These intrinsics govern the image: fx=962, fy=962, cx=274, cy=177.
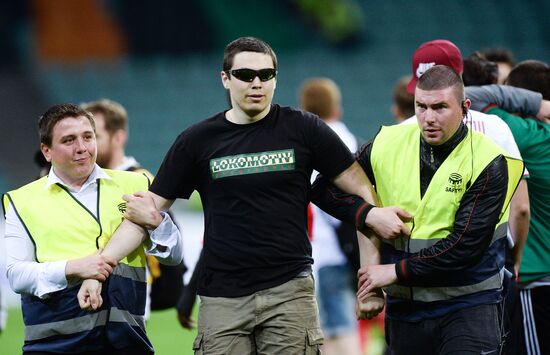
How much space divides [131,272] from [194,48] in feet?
54.3

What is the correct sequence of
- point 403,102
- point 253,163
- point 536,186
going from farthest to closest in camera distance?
1. point 403,102
2. point 536,186
3. point 253,163

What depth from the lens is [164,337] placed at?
385 inches

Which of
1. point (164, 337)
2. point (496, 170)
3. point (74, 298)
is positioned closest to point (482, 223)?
point (496, 170)

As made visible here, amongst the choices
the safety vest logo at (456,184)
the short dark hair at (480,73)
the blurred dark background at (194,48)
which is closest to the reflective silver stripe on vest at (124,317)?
the safety vest logo at (456,184)

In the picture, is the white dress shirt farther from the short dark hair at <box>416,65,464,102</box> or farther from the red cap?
the red cap

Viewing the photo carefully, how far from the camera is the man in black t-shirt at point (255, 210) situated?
410cm

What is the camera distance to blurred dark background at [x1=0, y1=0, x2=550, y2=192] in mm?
19484

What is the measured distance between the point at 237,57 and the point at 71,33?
1735cm

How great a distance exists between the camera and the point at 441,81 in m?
4.20

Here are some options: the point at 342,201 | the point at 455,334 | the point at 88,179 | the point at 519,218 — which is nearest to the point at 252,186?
the point at 342,201

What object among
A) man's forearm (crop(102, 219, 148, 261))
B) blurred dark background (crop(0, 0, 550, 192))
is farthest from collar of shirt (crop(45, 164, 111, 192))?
blurred dark background (crop(0, 0, 550, 192))

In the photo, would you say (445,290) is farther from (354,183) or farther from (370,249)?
(354,183)

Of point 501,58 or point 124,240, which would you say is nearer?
point 124,240

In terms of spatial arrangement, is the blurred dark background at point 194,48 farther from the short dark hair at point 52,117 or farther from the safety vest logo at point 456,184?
the safety vest logo at point 456,184
